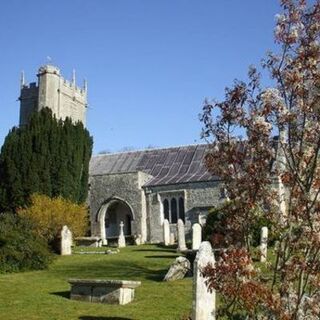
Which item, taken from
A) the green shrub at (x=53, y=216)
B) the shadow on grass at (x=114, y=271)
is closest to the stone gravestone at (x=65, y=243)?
the green shrub at (x=53, y=216)

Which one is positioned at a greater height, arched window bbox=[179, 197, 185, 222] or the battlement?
the battlement

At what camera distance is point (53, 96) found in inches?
1762

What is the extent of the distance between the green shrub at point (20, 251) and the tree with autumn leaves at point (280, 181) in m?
12.4

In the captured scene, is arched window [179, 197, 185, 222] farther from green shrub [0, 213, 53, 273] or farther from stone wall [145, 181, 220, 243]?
green shrub [0, 213, 53, 273]

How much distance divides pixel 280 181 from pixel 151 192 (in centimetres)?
2786

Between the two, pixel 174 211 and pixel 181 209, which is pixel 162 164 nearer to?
pixel 174 211

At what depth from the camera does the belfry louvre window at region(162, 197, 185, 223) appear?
106ft

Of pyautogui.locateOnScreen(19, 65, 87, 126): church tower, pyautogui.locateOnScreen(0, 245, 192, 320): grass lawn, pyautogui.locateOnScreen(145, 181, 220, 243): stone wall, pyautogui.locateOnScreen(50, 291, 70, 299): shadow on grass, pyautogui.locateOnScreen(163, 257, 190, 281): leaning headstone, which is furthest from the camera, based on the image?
pyautogui.locateOnScreen(19, 65, 87, 126): church tower

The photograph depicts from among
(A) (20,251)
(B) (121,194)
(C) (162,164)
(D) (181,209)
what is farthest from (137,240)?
(A) (20,251)

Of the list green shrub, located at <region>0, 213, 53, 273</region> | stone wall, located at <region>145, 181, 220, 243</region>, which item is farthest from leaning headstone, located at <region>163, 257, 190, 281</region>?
stone wall, located at <region>145, 181, 220, 243</region>

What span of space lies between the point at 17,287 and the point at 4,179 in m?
19.9

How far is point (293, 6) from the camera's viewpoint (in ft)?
16.8

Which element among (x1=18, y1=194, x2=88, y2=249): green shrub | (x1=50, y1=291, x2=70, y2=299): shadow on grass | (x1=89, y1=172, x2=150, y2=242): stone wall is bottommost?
(x1=50, y1=291, x2=70, y2=299): shadow on grass

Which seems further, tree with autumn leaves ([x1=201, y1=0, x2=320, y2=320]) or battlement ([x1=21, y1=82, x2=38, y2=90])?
battlement ([x1=21, y1=82, x2=38, y2=90])
